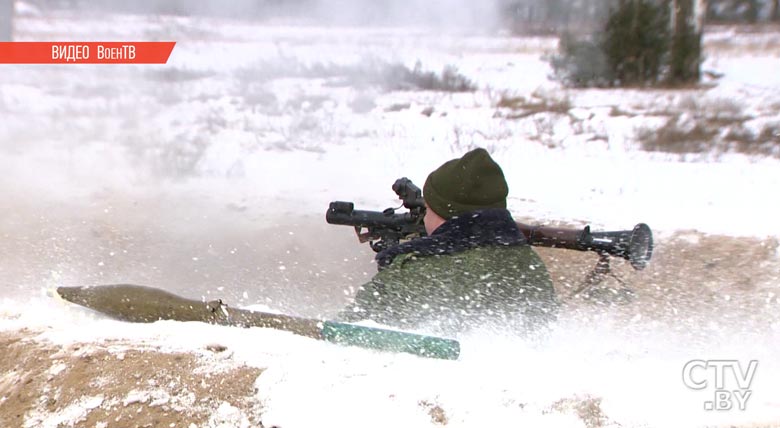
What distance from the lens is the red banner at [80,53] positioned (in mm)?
8891

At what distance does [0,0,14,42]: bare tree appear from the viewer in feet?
27.0

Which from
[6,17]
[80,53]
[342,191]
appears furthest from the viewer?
[80,53]

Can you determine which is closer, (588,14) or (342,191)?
(342,191)

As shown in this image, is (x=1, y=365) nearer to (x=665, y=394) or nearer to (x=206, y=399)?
(x=206, y=399)

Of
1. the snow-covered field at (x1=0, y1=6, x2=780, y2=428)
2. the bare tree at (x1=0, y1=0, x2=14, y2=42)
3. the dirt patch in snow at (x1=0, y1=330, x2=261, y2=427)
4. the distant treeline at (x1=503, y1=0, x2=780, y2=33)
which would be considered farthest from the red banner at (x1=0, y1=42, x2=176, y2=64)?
the dirt patch in snow at (x1=0, y1=330, x2=261, y2=427)

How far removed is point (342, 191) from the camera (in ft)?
20.1

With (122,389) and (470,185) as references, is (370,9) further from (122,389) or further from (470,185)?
(122,389)

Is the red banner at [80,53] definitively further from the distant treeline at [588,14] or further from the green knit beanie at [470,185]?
the green knit beanie at [470,185]

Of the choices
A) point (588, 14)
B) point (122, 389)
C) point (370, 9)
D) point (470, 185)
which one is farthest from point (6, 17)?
point (470, 185)

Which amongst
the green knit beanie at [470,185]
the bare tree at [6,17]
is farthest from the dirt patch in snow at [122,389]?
the bare tree at [6,17]

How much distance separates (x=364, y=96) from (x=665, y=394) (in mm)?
8463

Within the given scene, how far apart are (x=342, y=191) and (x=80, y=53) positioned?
4802mm

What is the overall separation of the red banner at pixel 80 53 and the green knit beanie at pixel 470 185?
25.7 feet

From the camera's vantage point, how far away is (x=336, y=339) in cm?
223
